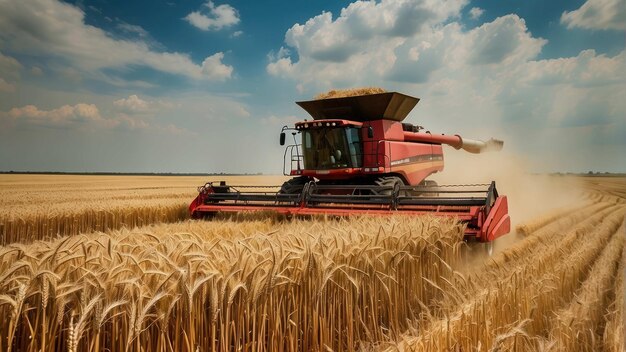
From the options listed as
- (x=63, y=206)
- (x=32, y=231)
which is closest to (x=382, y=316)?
(x=32, y=231)

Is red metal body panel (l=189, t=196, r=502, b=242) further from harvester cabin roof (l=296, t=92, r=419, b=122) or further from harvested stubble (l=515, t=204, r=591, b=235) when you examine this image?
harvester cabin roof (l=296, t=92, r=419, b=122)

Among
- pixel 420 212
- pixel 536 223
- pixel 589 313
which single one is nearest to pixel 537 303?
pixel 589 313

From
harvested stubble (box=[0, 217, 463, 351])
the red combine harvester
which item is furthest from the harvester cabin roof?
harvested stubble (box=[0, 217, 463, 351])

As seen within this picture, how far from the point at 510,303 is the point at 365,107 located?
289 inches

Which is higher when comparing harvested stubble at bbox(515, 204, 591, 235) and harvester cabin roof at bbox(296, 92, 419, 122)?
harvester cabin roof at bbox(296, 92, 419, 122)

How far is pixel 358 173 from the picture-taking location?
9703 millimetres

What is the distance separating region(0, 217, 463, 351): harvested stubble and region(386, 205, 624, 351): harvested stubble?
55cm

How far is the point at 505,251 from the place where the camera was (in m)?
7.64

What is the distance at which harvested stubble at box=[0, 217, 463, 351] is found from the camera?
75.6 inches

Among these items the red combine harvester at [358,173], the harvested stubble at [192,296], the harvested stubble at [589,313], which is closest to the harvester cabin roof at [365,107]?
the red combine harvester at [358,173]

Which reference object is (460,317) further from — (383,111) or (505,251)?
(383,111)

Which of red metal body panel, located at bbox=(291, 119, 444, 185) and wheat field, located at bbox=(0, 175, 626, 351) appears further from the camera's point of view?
red metal body panel, located at bbox=(291, 119, 444, 185)

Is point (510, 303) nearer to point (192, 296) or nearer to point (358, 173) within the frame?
point (192, 296)

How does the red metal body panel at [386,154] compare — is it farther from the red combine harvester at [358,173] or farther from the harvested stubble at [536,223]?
the harvested stubble at [536,223]
